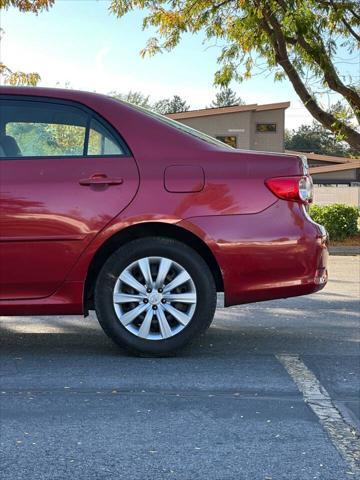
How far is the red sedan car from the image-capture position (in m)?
5.19

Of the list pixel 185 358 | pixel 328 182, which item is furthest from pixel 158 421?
pixel 328 182

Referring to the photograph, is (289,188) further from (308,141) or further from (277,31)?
(308,141)

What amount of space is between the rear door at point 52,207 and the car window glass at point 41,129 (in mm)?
29

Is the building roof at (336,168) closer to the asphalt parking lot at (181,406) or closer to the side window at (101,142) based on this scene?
the asphalt parking lot at (181,406)

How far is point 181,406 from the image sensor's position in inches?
166

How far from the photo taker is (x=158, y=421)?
3.95 m

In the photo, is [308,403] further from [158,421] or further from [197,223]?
[197,223]

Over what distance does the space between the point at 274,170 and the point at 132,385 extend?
1.75m

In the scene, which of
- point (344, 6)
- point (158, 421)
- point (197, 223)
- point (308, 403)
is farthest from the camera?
point (344, 6)

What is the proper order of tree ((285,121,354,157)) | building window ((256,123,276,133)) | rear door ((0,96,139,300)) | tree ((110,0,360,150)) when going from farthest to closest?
tree ((285,121,354,157))
building window ((256,123,276,133))
tree ((110,0,360,150))
rear door ((0,96,139,300))

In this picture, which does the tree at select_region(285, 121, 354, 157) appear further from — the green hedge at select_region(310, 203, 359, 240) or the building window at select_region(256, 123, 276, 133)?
the green hedge at select_region(310, 203, 359, 240)

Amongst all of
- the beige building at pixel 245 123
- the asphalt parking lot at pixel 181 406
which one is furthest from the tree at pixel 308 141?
the asphalt parking lot at pixel 181 406

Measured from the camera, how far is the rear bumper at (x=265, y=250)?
526 cm

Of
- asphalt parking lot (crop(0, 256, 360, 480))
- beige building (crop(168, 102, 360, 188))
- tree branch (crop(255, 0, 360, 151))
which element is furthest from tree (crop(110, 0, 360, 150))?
beige building (crop(168, 102, 360, 188))
